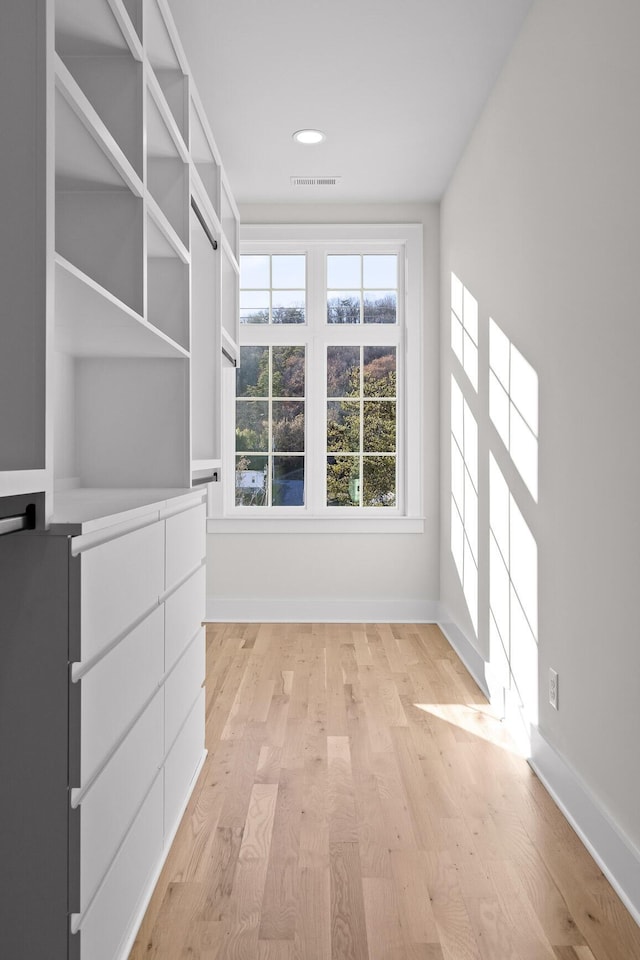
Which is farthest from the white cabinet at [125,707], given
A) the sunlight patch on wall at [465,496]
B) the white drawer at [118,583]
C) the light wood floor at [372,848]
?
the sunlight patch on wall at [465,496]

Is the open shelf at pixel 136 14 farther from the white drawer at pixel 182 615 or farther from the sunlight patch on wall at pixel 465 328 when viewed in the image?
the sunlight patch on wall at pixel 465 328

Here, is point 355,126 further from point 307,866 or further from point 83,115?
point 307,866

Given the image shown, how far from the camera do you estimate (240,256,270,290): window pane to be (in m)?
4.70

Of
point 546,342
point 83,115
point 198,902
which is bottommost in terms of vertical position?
point 198,902

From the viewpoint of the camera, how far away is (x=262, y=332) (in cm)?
466

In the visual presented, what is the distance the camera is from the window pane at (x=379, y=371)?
469 cm

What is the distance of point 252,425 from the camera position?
4.70 metres

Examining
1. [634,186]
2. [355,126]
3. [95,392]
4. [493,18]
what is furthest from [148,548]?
[355,126]

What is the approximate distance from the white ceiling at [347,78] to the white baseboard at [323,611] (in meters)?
2.75

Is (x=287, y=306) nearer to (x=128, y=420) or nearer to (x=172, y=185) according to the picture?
(x=172, y=185)

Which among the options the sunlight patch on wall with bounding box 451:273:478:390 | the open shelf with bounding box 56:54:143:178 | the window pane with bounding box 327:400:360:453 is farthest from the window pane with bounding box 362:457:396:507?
the open shelf with bounding box 56:54:143:178

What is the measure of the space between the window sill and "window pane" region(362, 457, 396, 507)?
0.53 ft

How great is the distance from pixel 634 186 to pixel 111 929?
6.91 feet

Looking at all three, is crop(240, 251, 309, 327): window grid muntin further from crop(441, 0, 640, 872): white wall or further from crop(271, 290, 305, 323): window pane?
crop(441, 0, 640, 872): white wall
